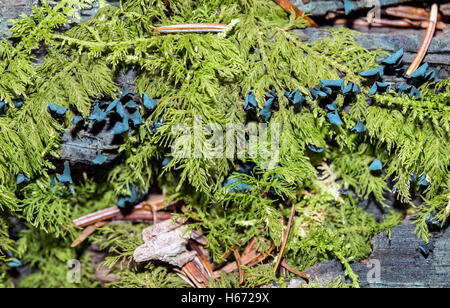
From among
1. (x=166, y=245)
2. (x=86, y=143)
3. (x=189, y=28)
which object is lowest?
(x=166, y=245)

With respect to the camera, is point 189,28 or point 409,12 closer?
point 189,28

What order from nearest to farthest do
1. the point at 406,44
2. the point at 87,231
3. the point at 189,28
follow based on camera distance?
the point at 189,28
the point at 406,44
the point at 87,231

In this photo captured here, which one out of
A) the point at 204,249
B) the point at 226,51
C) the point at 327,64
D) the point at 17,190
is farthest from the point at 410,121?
the point at 17,190

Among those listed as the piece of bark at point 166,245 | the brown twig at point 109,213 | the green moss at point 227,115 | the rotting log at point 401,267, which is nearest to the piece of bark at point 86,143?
the green moss at point 227,115

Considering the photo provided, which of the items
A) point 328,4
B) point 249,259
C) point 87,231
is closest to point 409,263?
point 249,259

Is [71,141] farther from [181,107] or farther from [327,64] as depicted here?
[327,64]

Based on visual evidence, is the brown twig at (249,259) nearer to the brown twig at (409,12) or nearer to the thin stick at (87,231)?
the thin stick at (87,231)

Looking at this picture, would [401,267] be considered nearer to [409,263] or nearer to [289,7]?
[409,263]
